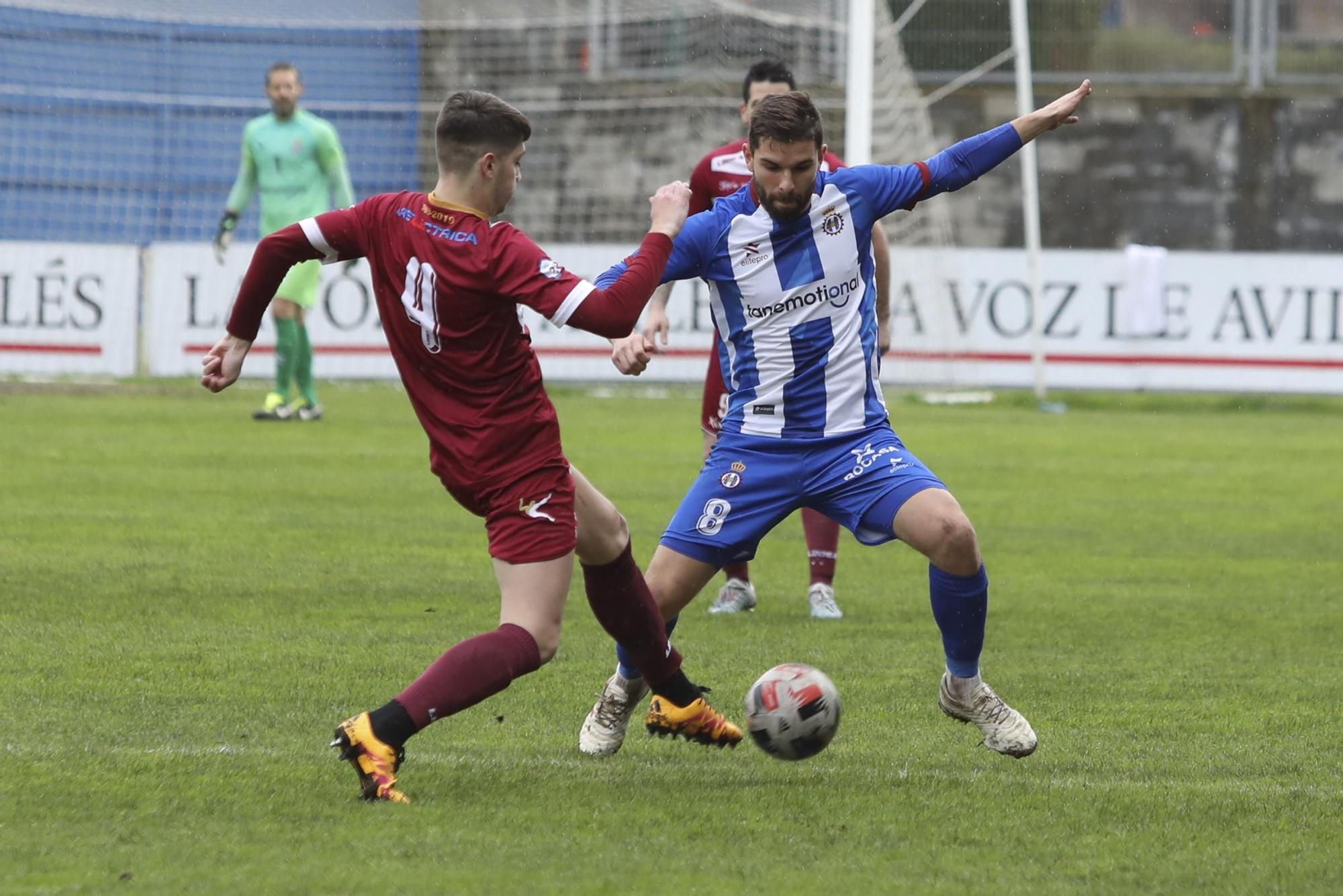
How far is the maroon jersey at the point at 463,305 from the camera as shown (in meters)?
4.25

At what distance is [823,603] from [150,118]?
18671mm

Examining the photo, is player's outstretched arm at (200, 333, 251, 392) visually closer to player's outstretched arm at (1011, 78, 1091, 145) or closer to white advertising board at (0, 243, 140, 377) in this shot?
player's outstretched arm at (1011, 78, 1091, 145)

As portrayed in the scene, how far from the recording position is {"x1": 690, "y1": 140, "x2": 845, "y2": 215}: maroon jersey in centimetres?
738

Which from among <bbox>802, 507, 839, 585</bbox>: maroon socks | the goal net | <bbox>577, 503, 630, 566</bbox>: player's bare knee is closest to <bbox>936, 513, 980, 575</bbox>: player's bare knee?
<bbox>577, 503, 630, 566</bbox>: player's bare knee

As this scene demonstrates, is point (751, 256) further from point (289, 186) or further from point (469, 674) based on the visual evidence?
point (289, 186)

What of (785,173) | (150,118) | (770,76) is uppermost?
(150,118)

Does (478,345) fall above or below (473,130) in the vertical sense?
below

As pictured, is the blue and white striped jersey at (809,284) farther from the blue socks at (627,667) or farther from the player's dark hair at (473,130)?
the player's dark hair at (473,130)

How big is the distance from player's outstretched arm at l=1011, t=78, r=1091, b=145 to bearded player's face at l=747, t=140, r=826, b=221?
0.55 m

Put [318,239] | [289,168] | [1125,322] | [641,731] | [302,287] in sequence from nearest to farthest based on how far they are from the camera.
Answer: [318,239] → [641,731] → [302,287] → [289,168] → [1125,322]

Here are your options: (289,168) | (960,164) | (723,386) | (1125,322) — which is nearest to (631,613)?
(960,164)

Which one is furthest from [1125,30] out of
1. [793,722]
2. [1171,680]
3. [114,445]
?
[793,722]

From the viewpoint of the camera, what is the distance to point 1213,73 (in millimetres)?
22859

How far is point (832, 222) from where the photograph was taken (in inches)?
204
